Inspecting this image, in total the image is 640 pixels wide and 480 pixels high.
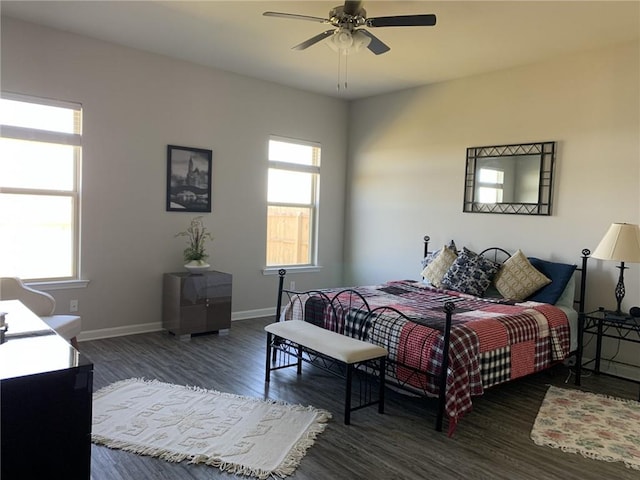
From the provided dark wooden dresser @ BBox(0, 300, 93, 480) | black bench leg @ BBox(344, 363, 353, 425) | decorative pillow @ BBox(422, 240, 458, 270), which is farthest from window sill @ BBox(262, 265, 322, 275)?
dark wooden dresser @ BBox(0, 300, 93, 480)

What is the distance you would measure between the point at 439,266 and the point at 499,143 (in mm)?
1480

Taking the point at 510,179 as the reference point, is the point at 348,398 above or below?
below

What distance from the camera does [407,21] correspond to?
3117 millimetres

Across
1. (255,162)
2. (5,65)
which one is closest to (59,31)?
(5,65)

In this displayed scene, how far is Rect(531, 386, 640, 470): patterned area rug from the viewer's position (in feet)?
9.30

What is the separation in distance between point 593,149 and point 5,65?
17.6 ft

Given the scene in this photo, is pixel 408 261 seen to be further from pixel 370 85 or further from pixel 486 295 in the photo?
pixel 370 85

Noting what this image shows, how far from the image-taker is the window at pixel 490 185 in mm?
5051

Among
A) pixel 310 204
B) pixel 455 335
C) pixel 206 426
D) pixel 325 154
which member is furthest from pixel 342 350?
pixel 325 154

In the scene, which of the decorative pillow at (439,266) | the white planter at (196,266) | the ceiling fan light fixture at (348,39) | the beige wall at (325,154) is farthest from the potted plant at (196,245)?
the ceiling fan light fixture at (348,39)

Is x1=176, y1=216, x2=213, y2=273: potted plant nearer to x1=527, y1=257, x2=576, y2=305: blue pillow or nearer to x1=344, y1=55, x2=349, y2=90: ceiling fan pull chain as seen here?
Result: x1=344, y1=55, x2=349, y2=90: ceiling fan pull chain

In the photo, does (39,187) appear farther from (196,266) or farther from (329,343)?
(329,343)

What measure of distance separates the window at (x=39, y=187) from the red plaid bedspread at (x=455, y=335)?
235cm

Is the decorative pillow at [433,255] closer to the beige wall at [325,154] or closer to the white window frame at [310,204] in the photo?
the beige wall at [325,154]
